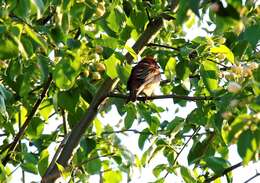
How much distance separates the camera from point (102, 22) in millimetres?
5055

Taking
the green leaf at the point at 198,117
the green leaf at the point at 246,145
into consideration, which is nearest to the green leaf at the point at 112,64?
the green leaf at the point at 198,117

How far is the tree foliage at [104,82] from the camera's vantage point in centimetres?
398

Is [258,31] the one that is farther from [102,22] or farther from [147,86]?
[147,86]

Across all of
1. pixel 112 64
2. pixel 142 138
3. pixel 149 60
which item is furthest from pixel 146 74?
pixel 112 64

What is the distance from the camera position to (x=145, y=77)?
24.1 feet

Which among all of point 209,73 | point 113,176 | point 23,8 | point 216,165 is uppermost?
point 209,73

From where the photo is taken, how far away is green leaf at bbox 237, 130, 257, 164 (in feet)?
8.23

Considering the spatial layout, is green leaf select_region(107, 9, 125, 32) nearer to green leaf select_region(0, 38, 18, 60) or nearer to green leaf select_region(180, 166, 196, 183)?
green leaf select_region(180, 166, 196, 183)

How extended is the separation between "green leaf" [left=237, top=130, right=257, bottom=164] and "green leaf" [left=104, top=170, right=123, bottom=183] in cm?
263

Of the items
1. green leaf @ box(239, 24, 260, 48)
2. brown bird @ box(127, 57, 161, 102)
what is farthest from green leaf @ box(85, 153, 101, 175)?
green leaf @ box(239, 24, 260, 48)

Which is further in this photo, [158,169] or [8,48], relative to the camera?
[158,169]

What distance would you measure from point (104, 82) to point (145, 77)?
1.70 m

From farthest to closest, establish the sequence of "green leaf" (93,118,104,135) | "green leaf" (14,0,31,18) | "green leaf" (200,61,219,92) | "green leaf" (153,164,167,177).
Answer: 1. "green leaf" (93,118,104,135)
2. "green leaf" (153,164,167,177)
3. "green leaf" (200,61,219,92)
4. "green leaf" (14,0,31,18)

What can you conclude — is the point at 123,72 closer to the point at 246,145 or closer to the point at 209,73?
the point at 209,73
